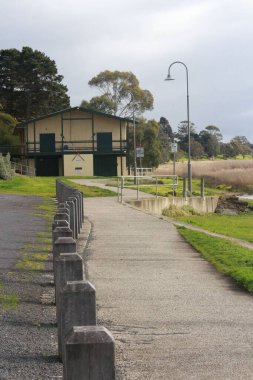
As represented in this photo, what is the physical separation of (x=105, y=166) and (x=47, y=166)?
18.0 feet

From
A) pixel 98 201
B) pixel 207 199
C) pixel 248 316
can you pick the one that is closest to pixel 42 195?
pixel 98 201

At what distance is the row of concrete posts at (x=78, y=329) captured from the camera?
3.44 meters

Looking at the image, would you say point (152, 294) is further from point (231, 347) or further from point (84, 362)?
point (84, 362)

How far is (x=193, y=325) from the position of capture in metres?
7.27

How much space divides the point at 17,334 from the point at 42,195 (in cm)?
2639

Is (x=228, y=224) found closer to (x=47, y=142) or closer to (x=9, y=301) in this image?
(x=9, y=301)

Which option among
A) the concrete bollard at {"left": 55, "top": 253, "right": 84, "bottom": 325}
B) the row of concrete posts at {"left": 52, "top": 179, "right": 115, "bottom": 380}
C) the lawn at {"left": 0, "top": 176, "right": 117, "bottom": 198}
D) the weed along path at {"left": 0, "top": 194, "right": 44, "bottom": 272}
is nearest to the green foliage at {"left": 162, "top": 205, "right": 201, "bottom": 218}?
the lawn at {"left": 0, "top": 176, "right": 117, "bottom": 198}

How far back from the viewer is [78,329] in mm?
3506

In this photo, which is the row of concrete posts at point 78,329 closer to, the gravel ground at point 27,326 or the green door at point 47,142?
the gravel ground at point 27,326

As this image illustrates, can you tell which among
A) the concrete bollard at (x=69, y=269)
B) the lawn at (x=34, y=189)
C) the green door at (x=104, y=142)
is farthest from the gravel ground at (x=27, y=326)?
the green door at (x=104, y=142)

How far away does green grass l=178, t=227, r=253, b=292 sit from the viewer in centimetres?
1038

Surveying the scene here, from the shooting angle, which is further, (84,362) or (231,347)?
(231,347)

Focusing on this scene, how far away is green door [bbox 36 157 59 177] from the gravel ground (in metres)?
→ 49.3

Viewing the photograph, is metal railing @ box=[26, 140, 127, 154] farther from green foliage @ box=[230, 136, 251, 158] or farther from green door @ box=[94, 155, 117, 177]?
green foliage @ box=[230, 136, 251, 158]
